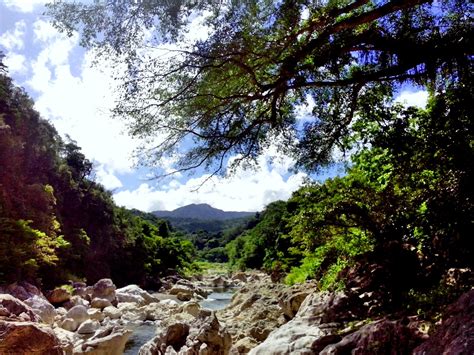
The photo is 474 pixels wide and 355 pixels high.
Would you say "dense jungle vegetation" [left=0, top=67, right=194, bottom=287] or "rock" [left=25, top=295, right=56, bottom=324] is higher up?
"dense jungle vegetation" [left=0, top=67, right=194, bottom=287]

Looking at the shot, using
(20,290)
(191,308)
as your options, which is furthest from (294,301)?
(20,290)

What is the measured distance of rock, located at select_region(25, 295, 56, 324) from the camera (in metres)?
15.0

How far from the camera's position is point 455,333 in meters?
3.09

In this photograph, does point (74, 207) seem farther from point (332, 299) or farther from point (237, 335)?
point (332, 299)

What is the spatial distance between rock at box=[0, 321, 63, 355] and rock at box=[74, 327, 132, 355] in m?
3.03

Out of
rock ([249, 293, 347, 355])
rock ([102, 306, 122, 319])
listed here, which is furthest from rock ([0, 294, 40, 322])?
rock ([102, 306, 122, 319])

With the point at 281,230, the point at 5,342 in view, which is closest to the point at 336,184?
the point at 5,342

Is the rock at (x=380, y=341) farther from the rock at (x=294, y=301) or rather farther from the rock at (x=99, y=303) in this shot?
the rock at (x=99, y=303)

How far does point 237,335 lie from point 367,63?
903cm

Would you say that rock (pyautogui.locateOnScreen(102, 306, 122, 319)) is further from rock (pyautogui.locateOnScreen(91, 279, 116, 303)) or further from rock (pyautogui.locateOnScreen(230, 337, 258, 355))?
rock (pyautogui.locateOnScreen(230, 337, 258, 355))

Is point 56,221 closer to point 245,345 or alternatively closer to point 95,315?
point 95,315

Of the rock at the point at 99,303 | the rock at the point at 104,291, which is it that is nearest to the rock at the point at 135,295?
the rock at the point at 104,291

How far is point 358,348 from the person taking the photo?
407 cm

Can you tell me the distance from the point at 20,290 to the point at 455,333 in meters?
17.5
